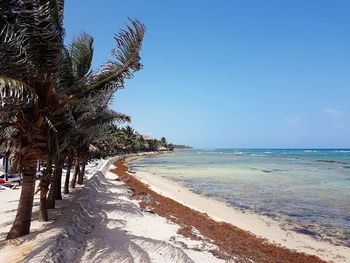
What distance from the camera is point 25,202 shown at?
7.21 m

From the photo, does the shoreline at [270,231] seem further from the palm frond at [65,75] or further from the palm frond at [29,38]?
the palm frond at [29,38]

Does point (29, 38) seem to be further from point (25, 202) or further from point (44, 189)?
point (44, 189)

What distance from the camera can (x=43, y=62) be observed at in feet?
20.6

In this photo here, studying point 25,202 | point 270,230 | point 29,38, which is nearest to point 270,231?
point 270,230

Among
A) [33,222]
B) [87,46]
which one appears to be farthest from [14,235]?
[87,46]

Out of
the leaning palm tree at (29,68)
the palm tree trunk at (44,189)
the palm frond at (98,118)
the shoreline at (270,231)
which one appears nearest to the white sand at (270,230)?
the shoreline at (270,231)

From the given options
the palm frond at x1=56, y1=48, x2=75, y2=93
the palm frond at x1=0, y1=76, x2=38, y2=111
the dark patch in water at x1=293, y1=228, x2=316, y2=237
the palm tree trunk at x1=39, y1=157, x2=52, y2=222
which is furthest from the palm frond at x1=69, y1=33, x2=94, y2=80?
the dark patch in water at x1=293, y1=228, x2=316, y2=237

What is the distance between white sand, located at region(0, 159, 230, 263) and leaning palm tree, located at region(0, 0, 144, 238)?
3.55ft

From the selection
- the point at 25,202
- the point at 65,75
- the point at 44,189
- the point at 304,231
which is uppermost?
the point at 65,75

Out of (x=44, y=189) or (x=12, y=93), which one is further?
(x=44, y=189)

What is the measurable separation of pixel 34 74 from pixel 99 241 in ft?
13.2

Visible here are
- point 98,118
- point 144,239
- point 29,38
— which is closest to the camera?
point 29,38

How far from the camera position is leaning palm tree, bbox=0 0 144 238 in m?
5.70

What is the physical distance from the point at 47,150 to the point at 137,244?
116 inches
